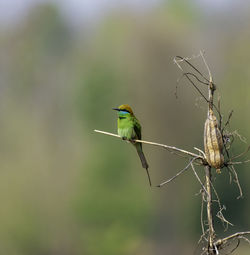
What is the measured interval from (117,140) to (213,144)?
19023 millimetres

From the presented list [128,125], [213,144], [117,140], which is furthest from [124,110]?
[117,140]

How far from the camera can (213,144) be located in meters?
2.57

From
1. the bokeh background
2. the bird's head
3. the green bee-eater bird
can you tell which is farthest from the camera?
the bokeh background

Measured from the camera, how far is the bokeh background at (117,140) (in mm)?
20797

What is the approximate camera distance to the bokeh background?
20.8 metres

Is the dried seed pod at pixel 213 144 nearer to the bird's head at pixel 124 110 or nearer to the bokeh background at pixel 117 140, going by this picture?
the bird's head at pixel 124 110

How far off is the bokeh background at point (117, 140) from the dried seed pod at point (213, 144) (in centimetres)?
1515

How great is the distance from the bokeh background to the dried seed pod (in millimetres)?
15151

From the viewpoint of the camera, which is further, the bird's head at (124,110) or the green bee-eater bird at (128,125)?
the bird's head at (124,110)

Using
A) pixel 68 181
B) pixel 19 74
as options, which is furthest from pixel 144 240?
pixel 19 74

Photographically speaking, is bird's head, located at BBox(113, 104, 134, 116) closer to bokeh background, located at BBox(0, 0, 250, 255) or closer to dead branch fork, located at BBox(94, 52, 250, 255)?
dead branch fork, located at BBox(94, 52, 250, 255)

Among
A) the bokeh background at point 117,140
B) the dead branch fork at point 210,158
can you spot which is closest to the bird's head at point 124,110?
the dead branch fork at point 210,158

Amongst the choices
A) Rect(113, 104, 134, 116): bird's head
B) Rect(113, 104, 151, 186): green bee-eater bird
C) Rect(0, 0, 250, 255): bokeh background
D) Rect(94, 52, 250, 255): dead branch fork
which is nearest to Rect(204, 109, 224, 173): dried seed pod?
Rect(94, 52, 250, 255): dead branch fork

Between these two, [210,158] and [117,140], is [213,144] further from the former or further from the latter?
[117,140]
